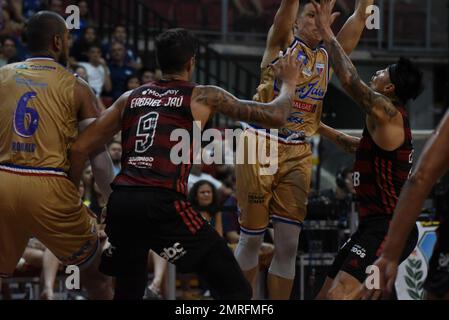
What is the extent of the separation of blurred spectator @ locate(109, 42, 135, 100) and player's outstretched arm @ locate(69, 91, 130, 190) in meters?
7.33

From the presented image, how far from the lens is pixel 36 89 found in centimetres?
627

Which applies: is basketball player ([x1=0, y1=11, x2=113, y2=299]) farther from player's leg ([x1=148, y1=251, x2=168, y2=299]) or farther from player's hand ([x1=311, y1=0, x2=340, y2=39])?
player's leg ([x1=148, y1=251, x2=168, y2=299])

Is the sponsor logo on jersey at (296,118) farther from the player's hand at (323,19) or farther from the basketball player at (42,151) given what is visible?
the basketball player at (42,151)

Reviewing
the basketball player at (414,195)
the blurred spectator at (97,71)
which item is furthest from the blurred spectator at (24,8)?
the basketball player at (414,195)

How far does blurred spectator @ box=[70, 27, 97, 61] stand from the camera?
13.5m

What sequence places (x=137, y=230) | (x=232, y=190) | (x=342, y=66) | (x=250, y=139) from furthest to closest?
(x=232, y=190), (x=250, y=139), (x=342, y=66), (x=137, y=230)

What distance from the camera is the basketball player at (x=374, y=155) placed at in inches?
239

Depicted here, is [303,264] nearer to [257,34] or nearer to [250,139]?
[250,139]

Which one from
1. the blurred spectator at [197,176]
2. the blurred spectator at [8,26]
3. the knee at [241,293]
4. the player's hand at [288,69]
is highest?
the blurred spectator at [8,26]

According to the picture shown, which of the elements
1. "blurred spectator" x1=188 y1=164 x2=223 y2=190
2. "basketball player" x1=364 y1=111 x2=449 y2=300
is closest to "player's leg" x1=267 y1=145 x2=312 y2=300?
"basketball player" x1=364 y1=111 x2=449 y2=300

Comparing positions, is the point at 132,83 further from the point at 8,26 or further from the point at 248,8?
the point at 248,8

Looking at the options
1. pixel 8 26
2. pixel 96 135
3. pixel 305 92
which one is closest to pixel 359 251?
pixel 305 92

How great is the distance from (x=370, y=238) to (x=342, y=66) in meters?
1.27
